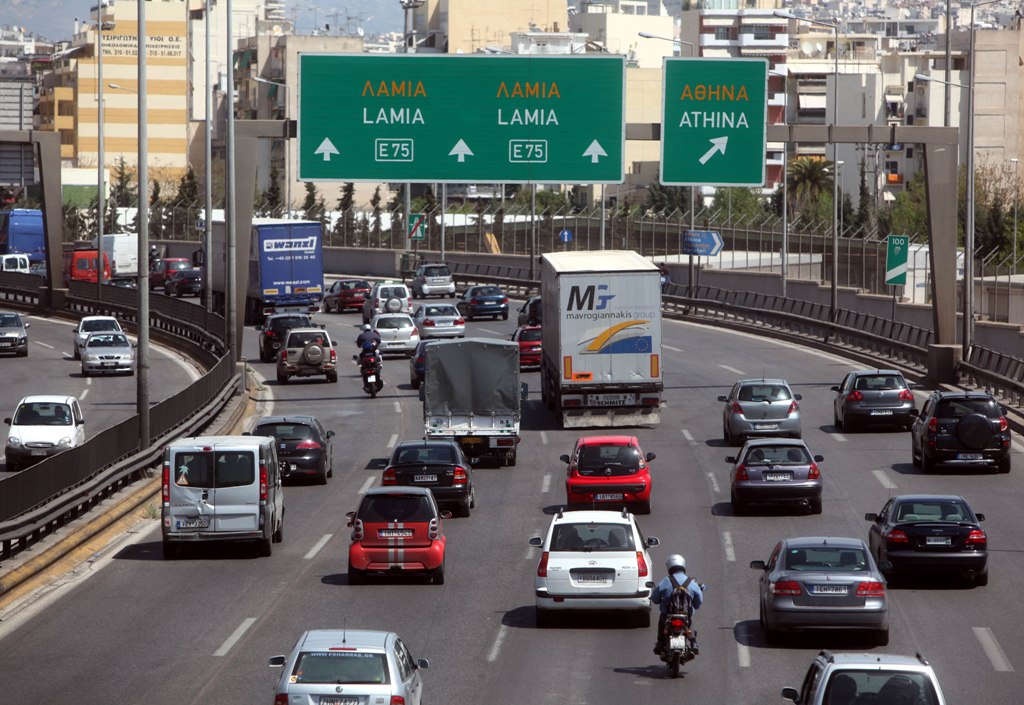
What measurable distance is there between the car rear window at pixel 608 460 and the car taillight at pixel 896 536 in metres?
7.89

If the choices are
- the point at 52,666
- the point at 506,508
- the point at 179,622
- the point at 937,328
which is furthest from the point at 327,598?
the point at 937,328

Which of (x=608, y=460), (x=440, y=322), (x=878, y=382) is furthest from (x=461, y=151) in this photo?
(x=440, y=322)

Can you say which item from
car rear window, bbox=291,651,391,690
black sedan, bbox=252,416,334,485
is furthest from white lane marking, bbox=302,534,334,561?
car rear window, bbox=291,651,391,690

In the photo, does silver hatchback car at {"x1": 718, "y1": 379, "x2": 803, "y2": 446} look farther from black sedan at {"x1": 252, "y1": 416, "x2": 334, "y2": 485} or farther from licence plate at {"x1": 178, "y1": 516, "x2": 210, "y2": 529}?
licence plate at {"x1": 178, "y1": 516, "x2": 210, "y2": 529}

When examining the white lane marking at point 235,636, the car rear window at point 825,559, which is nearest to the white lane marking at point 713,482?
the car rear window at point 825,559

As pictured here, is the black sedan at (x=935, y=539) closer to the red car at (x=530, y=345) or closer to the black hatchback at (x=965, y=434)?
the black hatchback at (x=965, y=434)

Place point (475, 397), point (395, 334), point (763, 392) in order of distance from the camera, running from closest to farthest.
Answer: point (475, 397), point (763, 392), point (395, 334)

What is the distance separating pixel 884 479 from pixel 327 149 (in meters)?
17.0

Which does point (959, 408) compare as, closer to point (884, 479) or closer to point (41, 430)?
point (884, 479)

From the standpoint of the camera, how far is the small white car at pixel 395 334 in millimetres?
62188

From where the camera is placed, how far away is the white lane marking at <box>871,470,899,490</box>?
113 feet

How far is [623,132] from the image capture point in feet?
147

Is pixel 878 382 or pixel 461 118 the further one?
pixel 461 118

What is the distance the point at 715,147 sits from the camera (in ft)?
147
